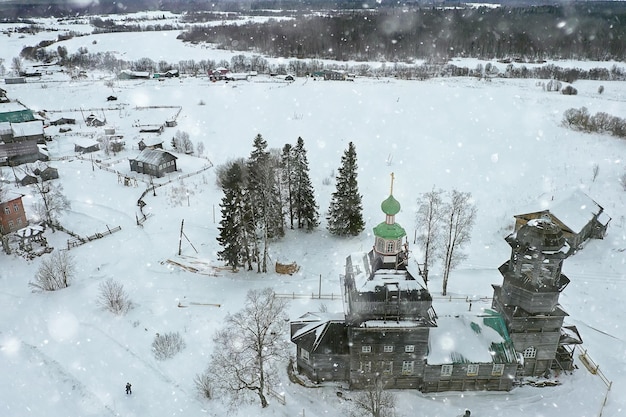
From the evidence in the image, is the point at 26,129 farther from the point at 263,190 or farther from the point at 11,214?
the point at 263,190

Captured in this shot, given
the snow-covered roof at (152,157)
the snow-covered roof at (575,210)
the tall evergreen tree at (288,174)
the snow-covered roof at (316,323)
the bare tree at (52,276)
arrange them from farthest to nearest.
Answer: the snow-covered roof at (152,157)
the tall evergreen tree at (288,174)
the snow-covered roof at (575,210)
the bare tree at (52,276)
the snow-covered roof at (316,323)

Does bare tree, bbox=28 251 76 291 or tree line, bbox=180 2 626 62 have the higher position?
tree line, bbox=180 2 626 62

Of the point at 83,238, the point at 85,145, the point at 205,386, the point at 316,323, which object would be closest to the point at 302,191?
the point at 316,323

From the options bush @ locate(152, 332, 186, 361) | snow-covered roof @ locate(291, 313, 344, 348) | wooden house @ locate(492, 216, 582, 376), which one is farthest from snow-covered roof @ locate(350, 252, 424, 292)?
bush @ locate(152, 332, 186, 361)

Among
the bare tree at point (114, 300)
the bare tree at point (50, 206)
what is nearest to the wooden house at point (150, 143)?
the bare tree at point (50, 206)

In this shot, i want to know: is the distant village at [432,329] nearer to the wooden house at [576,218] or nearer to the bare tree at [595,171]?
the wooden house at [576,218]

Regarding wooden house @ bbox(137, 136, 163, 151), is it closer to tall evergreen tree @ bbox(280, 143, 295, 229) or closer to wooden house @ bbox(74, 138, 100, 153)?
wooden house @ bbox(74, 138, 100, 153)
